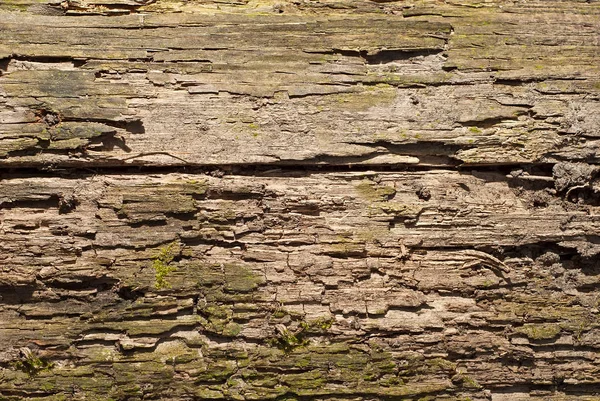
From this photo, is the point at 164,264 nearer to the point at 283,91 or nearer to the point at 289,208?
the point at 289,208

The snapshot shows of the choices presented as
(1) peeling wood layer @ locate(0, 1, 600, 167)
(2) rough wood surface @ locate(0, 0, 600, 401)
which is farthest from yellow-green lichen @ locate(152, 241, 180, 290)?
(1) peeling wood layer @ locate(0, 1, 600, 167)

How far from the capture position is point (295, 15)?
298cm

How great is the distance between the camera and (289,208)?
2830mm

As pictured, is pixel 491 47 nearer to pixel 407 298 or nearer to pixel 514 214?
pixel 514 214

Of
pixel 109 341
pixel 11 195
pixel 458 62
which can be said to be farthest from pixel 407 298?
pixel 11 195

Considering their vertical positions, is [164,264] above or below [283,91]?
below

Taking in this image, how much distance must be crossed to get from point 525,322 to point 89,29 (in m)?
2.68

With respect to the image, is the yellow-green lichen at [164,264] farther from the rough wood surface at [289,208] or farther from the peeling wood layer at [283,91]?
the peeling wood layer at [283,91]

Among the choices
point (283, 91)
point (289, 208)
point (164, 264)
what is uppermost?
point (283, 91)

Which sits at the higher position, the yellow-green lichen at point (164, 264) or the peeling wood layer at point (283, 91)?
the peeling wood layer at point (283, 91)

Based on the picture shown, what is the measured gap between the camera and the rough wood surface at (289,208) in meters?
2.77

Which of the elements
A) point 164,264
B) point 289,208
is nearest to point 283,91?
point 289,208

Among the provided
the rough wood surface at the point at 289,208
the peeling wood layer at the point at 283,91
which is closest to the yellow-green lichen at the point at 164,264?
the rough wood surface at the point at 289,208

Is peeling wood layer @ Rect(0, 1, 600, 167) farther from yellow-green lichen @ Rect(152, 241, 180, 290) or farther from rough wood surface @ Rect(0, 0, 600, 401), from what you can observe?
yellow-green lichen @ Rect(152, 241, 180, 290)
